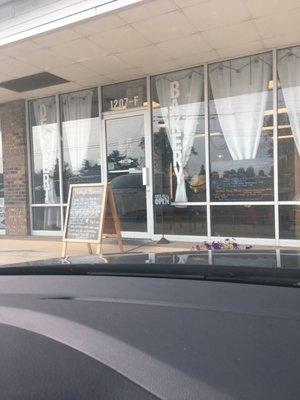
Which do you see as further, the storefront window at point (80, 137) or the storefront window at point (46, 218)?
the storefront window at point (46, 218)

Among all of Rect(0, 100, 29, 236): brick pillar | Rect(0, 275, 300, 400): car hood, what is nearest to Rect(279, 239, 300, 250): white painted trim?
Rect(0, 100, 29, 236): brick pillar

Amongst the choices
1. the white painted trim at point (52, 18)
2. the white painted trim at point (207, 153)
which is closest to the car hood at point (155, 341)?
the white painted trim at point (52, 18)

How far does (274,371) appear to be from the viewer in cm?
113

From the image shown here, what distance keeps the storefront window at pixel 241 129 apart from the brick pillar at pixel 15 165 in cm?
412

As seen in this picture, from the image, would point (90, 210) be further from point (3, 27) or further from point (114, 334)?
point (114, 334)

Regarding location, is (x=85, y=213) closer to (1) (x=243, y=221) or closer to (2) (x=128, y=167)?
(2) (x=128, y=167)

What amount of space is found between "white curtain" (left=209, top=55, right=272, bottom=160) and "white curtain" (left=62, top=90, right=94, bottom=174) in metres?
2.64

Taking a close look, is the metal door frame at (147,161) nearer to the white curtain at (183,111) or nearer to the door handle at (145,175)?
the door handle at (145,175)

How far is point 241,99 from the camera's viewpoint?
7.63 m

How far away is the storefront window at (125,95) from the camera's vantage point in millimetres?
8508

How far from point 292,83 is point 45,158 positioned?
5153 mm

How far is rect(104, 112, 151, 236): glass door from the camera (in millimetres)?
8609

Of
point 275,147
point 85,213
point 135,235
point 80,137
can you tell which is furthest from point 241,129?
point 80,137

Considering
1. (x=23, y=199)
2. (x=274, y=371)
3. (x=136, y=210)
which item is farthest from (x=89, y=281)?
(x=23, y=199)
